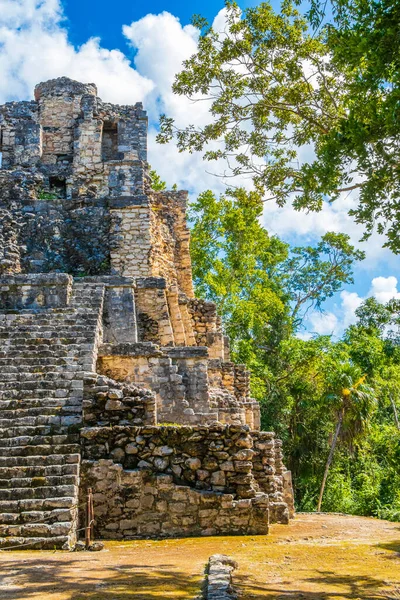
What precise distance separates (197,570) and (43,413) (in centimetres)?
421

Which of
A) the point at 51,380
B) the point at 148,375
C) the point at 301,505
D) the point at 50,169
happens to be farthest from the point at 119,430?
the point at 301,505

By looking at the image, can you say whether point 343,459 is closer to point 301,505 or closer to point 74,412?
point 301,505

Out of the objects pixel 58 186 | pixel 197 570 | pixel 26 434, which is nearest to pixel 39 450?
pixel 26 434

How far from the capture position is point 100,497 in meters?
7.57

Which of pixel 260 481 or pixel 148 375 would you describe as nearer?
pixel 260 481

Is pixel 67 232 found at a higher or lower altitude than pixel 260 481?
higher

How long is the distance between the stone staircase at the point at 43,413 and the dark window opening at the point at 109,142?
23.6 feet

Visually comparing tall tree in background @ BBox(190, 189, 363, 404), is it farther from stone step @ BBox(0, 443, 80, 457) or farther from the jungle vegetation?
stone step @ BBox(0, 443, 80, 457)

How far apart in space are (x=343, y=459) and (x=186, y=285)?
435 inches

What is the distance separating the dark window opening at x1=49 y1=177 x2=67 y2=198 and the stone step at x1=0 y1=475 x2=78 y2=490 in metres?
11.7

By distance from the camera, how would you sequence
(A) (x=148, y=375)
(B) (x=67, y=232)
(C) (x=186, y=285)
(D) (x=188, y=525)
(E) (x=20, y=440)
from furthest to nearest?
(C) (x=186, y=285)
(B) (x=67, y=232)
(A) (x=148, y=375)
(E) (x=20, y=440)
(D) (x=188, y=525)

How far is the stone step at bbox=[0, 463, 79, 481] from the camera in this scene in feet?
25.1

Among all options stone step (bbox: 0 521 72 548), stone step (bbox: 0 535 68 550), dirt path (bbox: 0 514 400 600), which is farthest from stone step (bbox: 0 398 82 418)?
dirt path (bbox: 0 514 400 600)

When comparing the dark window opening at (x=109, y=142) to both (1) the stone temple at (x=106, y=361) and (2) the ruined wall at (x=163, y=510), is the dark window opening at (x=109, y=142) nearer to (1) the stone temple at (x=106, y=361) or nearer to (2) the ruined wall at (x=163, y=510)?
(1) the stone temple at (x=106, y=361)
